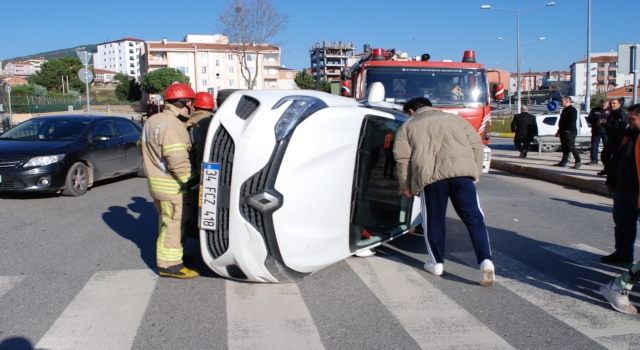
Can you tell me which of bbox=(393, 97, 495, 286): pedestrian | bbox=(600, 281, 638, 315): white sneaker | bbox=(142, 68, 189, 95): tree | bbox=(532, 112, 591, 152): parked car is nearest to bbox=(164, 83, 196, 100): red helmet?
bbox=(393, 97, 495, 286): pedestrian

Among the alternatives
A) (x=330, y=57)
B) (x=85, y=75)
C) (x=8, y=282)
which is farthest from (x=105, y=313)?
(x=330, y=57)

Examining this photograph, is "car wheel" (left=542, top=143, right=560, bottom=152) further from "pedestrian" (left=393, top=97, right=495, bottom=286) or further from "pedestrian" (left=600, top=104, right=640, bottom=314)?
"pedestrian" (left=393, top=97, right=495, bottom=286)

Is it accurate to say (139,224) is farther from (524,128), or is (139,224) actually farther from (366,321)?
(524,128)

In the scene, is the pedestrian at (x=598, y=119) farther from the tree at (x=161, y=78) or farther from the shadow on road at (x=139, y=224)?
the tree at (x=161, y=78)

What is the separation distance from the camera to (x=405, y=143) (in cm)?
482

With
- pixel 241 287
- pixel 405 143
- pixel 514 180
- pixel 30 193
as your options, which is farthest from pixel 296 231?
pixel 514 180

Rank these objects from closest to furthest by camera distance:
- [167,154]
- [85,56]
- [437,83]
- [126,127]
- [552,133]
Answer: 1. [167,154]
2. [437,83]
3. [126,127]
4. [85,56]
5. [552,133]

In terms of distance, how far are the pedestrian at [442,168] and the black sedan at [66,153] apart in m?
6.84

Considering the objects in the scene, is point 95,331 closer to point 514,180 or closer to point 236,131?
point 236,131

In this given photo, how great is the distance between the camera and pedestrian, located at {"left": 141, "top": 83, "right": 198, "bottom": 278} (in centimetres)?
468

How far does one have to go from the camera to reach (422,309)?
14.0 ft

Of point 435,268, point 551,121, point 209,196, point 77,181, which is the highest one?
point 551,121

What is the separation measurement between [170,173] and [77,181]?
5904 millimetres

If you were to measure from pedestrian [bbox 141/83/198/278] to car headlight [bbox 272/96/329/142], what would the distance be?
1086 millimetres
